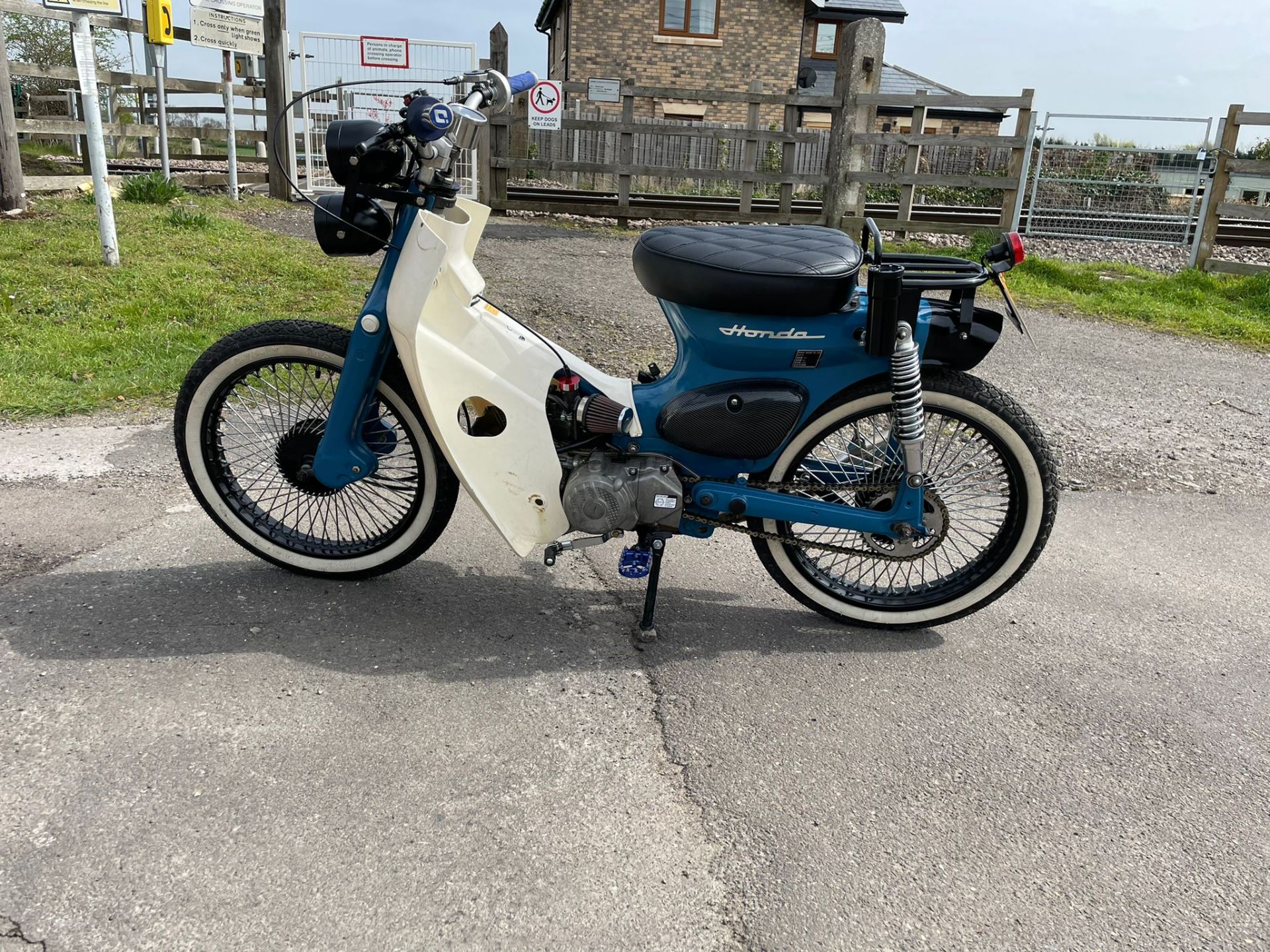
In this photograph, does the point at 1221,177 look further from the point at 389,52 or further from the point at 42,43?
the point at 42,43

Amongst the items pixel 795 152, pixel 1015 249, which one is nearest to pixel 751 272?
pixel 1015 249

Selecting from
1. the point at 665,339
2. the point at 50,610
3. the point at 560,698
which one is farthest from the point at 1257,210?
the point at 50,610

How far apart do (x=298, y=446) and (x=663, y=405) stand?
3.85 feet

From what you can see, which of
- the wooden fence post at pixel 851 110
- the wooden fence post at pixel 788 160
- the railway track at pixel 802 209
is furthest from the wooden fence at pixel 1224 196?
the wooden fence post at pixel 788 160

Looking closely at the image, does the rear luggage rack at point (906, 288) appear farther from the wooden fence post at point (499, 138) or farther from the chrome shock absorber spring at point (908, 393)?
A: the wooden fence post at point (499, 138)

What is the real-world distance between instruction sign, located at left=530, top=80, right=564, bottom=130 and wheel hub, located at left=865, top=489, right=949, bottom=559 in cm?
1018

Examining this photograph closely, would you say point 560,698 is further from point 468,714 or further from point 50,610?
point 50,610

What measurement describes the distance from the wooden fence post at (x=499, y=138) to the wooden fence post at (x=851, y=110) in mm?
4045

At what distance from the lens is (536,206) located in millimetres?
12570

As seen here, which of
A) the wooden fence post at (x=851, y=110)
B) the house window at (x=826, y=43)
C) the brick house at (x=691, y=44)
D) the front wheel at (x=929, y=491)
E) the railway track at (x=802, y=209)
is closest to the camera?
the front wheel at (x=929, y=491)

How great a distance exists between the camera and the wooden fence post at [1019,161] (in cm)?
1109

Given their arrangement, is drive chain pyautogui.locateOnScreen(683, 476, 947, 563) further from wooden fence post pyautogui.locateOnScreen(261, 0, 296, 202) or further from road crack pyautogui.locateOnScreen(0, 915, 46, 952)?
wooden fence post pyautogui.locateOnScreen(261, 0, 296, 202)

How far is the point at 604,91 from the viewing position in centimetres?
1260

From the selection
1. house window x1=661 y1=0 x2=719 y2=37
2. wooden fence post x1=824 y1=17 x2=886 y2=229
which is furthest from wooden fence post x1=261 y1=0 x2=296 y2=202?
house window x1=661 y1=0 x2=719 y2=37
